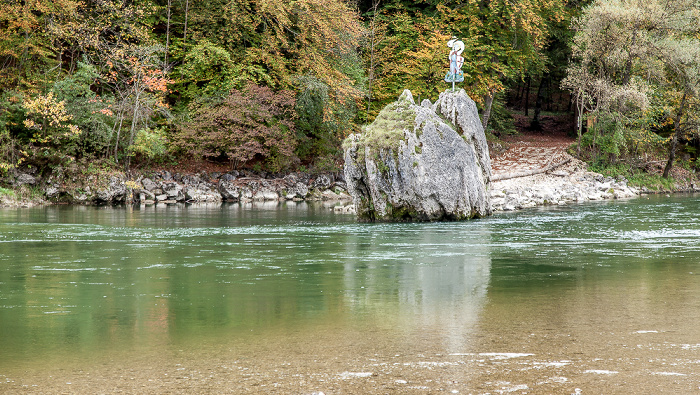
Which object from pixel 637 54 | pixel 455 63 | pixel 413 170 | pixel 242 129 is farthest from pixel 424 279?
pixel 637 54

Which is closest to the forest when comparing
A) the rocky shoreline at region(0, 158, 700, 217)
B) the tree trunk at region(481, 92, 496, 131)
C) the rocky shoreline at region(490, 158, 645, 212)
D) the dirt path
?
the rocky shoreline at region(0, 158, 700, 217)

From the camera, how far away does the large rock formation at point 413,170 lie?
20812mm

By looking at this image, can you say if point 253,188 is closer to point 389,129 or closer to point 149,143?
point 149,143

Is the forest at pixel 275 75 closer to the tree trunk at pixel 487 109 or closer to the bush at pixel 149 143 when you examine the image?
the bush at pixel 149 143

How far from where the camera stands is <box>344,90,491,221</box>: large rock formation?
20.8 metres

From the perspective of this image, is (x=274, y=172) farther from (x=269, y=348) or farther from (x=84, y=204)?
(x=269, y=348)

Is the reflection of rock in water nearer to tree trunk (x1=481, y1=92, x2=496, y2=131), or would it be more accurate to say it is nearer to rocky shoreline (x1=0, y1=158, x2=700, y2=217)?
rocky shoreline (x1=0, y1=158, x2=700, y2=217)

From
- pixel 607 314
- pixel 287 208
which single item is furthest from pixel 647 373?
pixel 287 208

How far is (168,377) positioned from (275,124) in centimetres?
2982

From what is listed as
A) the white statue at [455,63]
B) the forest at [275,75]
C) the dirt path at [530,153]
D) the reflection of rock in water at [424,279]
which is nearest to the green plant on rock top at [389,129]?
the white statue at [455,63]

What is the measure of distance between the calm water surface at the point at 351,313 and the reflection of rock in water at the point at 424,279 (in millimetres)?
44

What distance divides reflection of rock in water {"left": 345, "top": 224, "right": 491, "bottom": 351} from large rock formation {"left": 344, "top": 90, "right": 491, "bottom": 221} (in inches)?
136

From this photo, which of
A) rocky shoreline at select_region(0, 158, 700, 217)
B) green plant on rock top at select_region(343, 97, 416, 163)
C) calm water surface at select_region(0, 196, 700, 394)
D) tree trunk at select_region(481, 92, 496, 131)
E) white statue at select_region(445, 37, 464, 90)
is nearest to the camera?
calm water surface at select_region(0, 196, 700, 394)

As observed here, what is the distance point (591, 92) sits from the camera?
1499 inches
